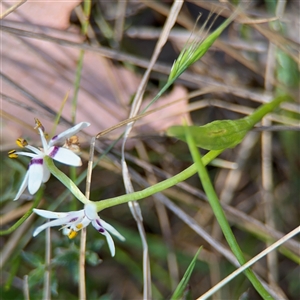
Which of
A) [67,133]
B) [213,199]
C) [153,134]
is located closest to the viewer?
[213,199]

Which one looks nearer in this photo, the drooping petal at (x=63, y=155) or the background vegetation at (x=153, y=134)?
the drooping petal at (x=63, y=155)

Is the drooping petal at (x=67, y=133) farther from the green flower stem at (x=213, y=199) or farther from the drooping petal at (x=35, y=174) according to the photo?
the green flower stem at (x=213, y=199)

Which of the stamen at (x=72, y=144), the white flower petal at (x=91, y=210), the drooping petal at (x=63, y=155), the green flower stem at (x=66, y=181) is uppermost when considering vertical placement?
the stamen at (x=72, y=144)

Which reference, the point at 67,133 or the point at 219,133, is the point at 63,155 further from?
the point at 219,133

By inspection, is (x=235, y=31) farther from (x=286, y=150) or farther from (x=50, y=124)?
(x=50, y=124)

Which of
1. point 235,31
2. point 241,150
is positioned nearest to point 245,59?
point 235,31

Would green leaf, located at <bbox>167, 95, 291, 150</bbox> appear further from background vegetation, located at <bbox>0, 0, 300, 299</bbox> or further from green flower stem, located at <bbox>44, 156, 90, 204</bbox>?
background vegetation, located at <bbox>0, 0, 300, 299</bbox>

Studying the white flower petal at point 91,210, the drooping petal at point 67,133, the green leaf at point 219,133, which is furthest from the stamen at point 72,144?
the green leaf at point 219,133

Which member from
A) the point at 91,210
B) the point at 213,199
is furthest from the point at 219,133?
the point at 91,210
